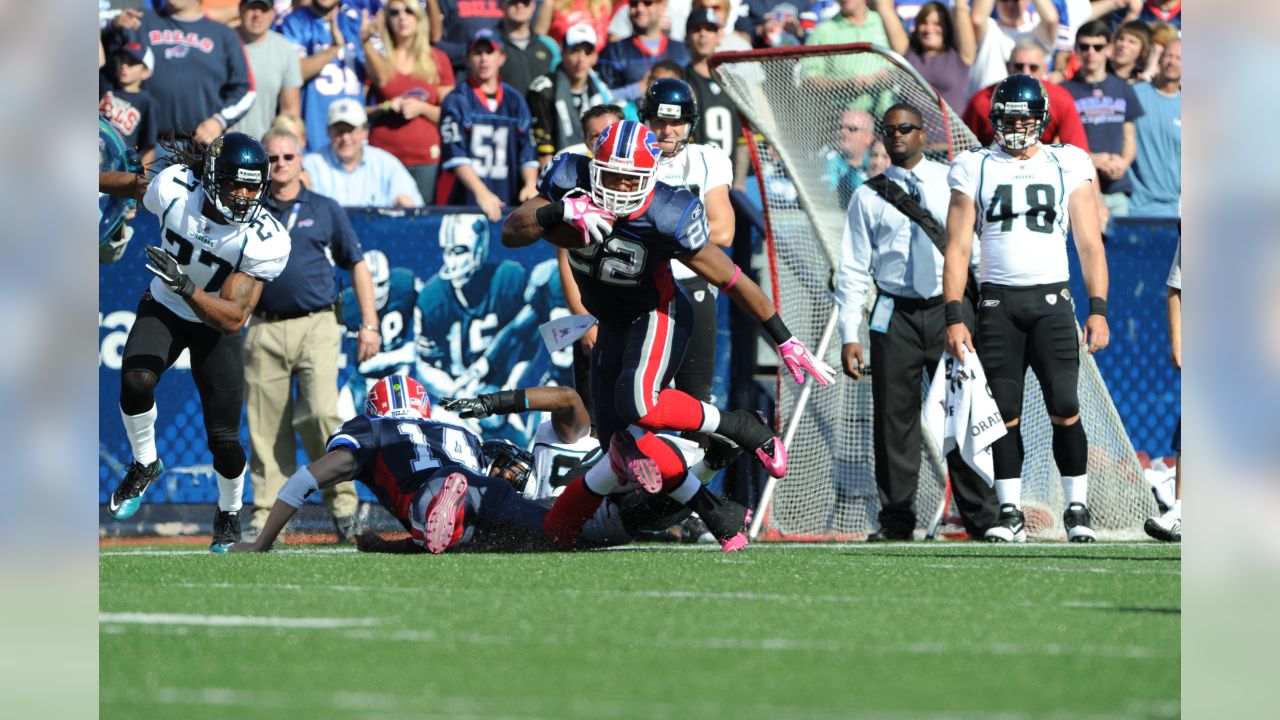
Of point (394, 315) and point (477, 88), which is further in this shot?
point (477, 88)

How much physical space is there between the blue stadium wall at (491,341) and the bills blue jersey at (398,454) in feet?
7.40

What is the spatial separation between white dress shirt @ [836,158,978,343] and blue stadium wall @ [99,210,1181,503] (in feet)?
4.88

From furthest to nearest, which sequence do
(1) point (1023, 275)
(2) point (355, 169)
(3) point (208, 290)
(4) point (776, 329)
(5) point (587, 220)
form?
(2) point (355, 169)
(1) point (1023, 275)
(3) point (208, 290)
(4) point (776, 329)
(5) point (587, 220)

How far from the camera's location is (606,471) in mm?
7145

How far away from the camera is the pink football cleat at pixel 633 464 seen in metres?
6.89

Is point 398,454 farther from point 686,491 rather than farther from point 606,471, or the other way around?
point 686,491

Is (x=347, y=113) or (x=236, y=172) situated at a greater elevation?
(x=236, y=172)

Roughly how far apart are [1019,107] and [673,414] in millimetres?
2385

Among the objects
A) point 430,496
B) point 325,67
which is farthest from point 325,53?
point 430,496

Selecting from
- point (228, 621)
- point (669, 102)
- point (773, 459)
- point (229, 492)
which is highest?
point (669, 102)

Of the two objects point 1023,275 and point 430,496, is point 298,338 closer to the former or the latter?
point 430,496

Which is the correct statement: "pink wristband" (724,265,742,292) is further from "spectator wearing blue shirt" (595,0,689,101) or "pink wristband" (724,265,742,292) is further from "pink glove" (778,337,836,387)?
"spectator wearing blue shirt" (595,0,689,101)

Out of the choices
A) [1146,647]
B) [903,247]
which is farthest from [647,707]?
[903,247]

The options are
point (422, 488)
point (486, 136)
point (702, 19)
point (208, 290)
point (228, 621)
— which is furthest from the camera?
point (702, 19)
